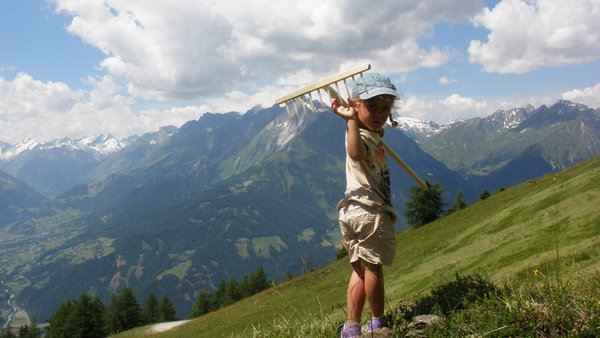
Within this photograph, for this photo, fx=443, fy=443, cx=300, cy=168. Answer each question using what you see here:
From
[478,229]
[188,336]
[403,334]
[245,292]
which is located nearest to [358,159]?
[403,334]

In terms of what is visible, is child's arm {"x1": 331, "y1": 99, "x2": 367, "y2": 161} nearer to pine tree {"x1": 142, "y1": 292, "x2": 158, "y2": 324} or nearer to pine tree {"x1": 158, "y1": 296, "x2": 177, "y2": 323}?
pine tree {"x1": 158, "y1": 296, "x2": 177, "y2": 323}

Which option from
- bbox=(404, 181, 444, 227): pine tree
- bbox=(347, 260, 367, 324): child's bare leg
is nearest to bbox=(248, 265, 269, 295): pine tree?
bbox=(404, 181, 444, 227): pine tree

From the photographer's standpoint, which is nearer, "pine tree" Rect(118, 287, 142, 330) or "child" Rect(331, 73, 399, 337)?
"child" Rect(331, 73, 399, 337)

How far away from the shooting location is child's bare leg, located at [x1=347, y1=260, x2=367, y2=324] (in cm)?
617

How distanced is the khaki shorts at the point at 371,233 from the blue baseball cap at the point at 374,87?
1.58 meters

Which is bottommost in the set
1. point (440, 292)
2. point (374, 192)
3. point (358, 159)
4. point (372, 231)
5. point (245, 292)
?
point (245, 292)

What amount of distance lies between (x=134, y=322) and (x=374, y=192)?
326 ft

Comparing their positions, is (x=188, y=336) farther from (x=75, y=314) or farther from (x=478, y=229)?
(x=75, y=314)

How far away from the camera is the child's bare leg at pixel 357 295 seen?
617 cm

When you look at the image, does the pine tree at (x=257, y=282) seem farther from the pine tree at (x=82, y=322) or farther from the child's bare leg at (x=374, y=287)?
the child's bare leg at (x=374, y=287)

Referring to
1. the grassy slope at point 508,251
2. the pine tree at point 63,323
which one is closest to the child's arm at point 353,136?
the grassy slope at point 508,251

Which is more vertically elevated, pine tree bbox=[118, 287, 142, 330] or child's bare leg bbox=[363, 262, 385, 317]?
child's bare leg bbox=[363, 262, 385, 317]

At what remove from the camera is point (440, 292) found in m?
7.47

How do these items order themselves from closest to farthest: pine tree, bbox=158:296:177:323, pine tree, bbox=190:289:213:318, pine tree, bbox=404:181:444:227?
pine tree, bbox=404:181:444:227 → pine tree, bbox=190:289:213:318 → pine tree, bbox=158:296:177:323
